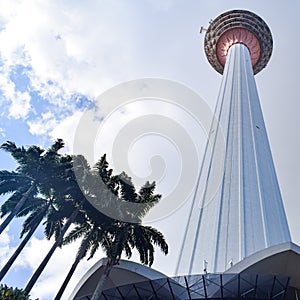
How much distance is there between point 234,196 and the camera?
38281mm

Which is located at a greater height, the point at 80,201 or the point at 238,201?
the point at 238,201

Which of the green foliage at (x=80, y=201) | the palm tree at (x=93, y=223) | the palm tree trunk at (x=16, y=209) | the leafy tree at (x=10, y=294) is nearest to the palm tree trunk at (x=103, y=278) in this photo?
the green foliage at (x=80, y=201)

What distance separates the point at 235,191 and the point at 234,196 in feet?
2.69

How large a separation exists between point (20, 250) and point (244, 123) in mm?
35102

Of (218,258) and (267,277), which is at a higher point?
(218,258)

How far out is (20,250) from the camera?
2256 cm

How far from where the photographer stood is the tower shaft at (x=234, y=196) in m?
33.0

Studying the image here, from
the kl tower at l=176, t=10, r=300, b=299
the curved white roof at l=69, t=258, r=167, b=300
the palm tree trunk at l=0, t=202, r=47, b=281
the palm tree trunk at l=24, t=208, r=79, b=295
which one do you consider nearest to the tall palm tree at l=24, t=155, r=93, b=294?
the palm tree trunk at l=24, t=208, r=79, b=295

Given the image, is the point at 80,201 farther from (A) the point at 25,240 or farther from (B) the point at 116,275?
(B) the point at 116,275

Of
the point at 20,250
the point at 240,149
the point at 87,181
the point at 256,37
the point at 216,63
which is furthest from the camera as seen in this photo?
the point at 216,63

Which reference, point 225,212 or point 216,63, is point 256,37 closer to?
point 216,63

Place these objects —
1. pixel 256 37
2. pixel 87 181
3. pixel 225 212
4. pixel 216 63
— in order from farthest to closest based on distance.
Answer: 1. pixel 216 63
2. pixel 256 37
3. pixel 225 212
4. pixel 87 181

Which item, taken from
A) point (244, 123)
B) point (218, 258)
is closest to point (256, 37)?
point (244, 123)

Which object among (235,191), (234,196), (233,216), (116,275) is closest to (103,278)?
(116,275)
